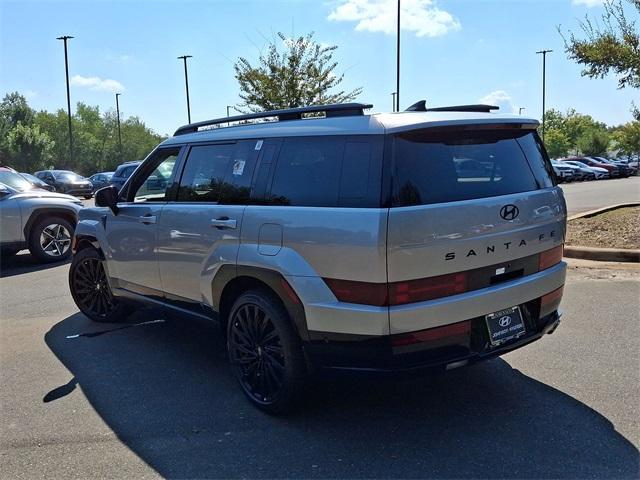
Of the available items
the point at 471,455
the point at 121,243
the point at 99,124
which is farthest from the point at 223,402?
the point at 99,124

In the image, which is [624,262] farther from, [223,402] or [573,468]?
[223,402]

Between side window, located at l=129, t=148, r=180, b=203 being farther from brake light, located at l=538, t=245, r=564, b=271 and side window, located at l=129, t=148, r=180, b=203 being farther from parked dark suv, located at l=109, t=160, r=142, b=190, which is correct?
parked dark suv, located at l=109, t=160, r=142, b=190

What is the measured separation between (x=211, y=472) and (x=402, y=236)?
5.31 feet

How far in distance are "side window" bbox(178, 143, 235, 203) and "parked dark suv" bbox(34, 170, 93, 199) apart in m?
26.0

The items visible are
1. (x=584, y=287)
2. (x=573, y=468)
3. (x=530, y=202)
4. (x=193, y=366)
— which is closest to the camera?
(x=573, y=468)

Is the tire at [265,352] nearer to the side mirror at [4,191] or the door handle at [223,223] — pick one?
the door handle at [223,223]

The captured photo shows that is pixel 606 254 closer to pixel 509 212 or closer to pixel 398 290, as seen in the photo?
pixel 509 212

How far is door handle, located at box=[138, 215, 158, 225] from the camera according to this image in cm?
470

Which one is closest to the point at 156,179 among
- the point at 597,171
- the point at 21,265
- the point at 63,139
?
the point at 21,265

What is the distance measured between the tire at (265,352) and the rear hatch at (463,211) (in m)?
0.80

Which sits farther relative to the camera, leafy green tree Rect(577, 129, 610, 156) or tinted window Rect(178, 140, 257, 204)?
leafy green tree Rect(577, 129, 610, 156)

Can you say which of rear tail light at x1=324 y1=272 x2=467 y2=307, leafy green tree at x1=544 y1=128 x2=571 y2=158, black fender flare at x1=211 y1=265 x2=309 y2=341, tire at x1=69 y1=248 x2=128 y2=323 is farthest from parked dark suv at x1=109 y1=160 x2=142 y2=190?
leafy green tree at x1=544 y1=128 x2=571 y2=158

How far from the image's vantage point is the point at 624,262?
8.07m

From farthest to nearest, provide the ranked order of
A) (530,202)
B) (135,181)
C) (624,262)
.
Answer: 1. (624,262)
2. (135,181)
3. (530,202)
